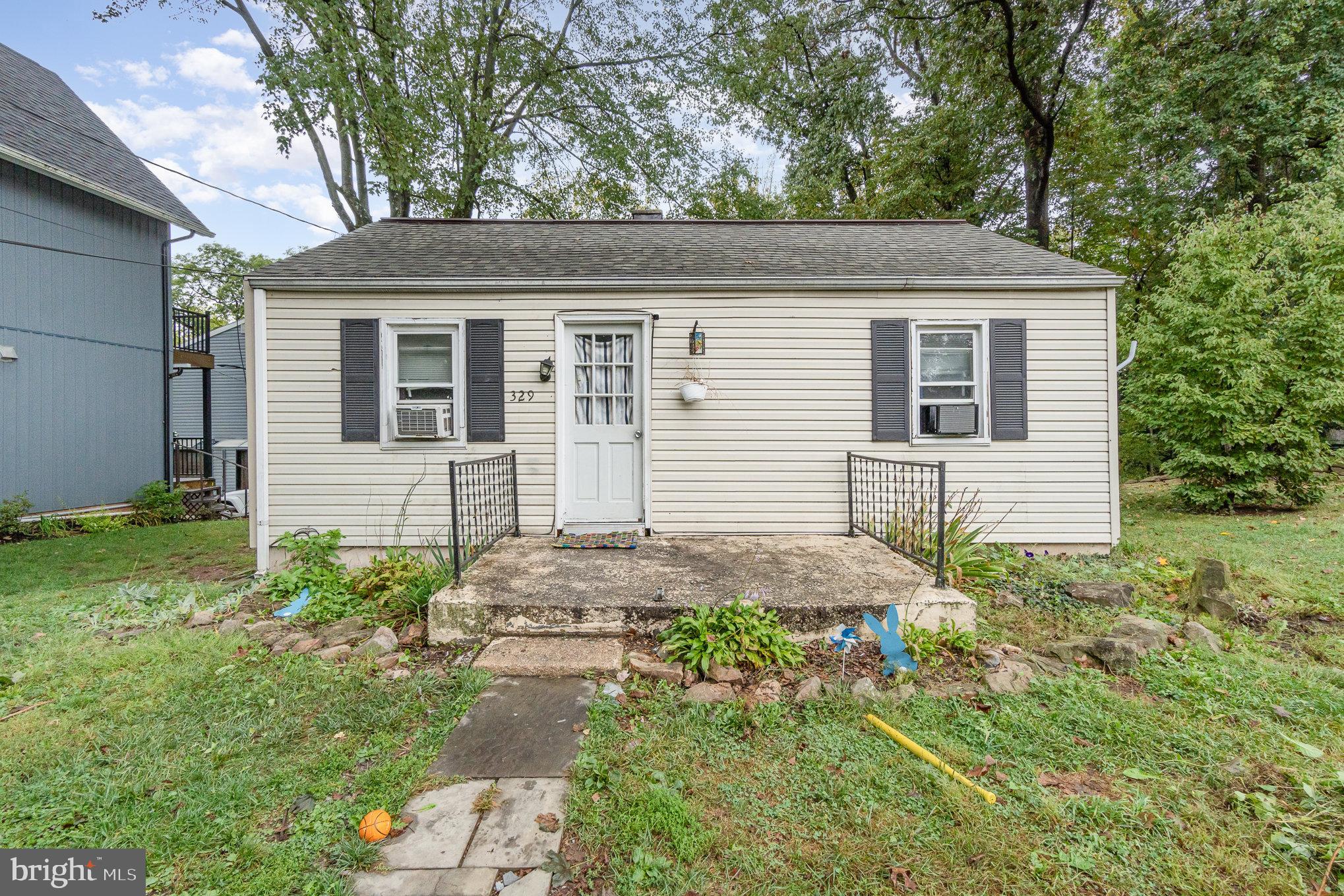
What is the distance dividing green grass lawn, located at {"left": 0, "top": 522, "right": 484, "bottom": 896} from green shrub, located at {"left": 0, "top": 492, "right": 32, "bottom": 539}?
19.2ft

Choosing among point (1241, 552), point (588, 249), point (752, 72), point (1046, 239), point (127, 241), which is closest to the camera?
point (1241, 552)

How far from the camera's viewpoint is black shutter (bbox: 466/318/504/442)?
524 centimetres

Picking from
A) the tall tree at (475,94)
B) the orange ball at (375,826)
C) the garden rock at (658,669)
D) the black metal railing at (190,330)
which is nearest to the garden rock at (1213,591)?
the garden rock at (658,669)

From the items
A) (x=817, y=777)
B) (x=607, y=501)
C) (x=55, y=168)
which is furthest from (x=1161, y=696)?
(x=55, y=168)

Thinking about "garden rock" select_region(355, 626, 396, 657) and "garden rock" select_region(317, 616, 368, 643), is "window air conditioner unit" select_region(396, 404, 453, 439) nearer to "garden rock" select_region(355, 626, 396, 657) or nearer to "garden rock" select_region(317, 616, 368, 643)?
"garden rock" select_region(317, 616, 368, 643)

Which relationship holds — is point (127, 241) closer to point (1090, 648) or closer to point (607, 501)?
point (607, 501)

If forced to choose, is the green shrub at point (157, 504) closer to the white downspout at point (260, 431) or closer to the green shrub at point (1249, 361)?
the white downspout at point (260, 431)

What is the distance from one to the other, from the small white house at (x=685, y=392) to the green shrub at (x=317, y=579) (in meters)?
0.40

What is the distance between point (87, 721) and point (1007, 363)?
724cm

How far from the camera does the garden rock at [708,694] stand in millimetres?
2725

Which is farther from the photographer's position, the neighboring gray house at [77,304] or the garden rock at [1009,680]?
the neighboring gray house at [77,304]

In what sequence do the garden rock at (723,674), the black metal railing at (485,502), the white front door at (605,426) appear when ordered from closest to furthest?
the garden rock at (723,674)
the black metal railing at (485,502)
the white front door at (605,426)

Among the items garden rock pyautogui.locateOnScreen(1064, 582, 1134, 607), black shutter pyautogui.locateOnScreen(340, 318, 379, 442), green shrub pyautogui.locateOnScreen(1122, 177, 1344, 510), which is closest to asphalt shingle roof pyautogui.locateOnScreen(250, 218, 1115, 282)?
black shutter pyautogui.locateOnScreen(340, 318, 379, 442)

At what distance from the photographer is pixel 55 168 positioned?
8398 millimetres
